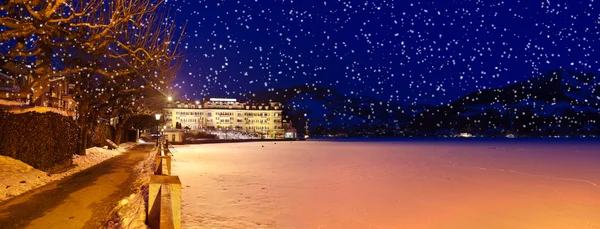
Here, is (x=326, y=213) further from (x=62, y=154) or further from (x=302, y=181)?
(x=62, y=154)

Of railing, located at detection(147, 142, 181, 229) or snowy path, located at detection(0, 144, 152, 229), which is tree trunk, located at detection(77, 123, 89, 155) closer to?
snowy path, located at detection(0, 144, 152, 229)

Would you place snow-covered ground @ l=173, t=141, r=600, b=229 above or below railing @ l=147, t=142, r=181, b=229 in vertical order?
below

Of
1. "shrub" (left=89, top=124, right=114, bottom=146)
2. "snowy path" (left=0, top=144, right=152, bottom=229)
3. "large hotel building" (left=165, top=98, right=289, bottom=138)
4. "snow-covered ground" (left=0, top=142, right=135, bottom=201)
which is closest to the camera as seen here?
"snowy path" (left=0, top=144, right=152, bottom=229)

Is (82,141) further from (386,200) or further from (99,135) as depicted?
(386,200)

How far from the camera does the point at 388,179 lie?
62.6ft

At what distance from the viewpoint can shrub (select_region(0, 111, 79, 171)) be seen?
14555 mm

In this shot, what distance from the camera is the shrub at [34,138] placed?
14.6m

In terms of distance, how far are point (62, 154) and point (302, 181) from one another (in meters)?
9.84

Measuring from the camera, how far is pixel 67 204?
396 inches

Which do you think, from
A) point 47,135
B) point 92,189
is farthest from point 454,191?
point 47,135

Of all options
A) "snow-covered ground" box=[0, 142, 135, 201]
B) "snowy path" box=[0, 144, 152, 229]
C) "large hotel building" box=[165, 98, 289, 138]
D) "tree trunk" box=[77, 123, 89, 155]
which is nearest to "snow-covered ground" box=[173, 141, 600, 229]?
"snowy path" box=[0, 144, 152, 229]

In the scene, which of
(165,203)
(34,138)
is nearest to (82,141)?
(34,138)

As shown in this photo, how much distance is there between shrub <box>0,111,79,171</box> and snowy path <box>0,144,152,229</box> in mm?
1647

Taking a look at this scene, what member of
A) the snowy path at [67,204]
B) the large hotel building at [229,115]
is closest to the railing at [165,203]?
the snowy path at [67,204]
